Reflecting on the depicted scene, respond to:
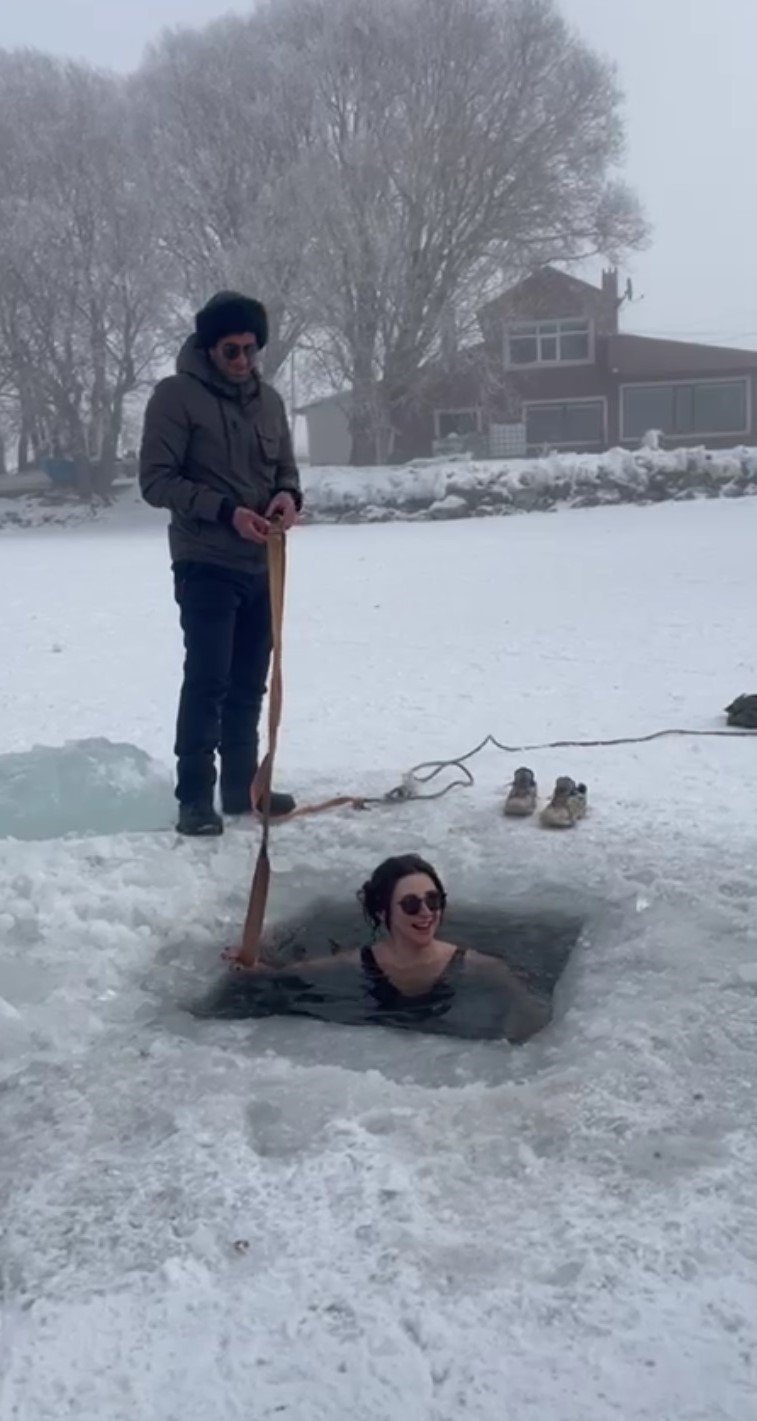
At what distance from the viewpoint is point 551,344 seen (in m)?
36.2

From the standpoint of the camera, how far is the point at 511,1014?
11.6ft

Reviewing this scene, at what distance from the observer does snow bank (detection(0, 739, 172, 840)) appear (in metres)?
5.09

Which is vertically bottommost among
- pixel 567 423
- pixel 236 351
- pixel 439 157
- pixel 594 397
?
pixel 236 351

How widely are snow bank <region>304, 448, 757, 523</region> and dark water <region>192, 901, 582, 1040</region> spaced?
18.2m

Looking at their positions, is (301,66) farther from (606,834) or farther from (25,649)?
(606,834)

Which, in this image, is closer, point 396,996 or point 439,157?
point 396,996

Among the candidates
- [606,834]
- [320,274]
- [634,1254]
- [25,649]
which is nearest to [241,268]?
[320,274]

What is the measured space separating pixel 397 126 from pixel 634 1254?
1228 inches

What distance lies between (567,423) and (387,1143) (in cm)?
3549

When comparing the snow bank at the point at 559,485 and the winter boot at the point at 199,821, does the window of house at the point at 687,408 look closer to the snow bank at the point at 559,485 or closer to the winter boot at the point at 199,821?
the snow bank at the point at 559,485

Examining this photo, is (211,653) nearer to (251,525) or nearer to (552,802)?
(251,525)

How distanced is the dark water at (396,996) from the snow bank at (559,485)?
18.2 metres

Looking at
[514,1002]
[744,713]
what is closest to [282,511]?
[514,1002]

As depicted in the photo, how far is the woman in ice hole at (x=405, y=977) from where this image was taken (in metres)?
3.63
